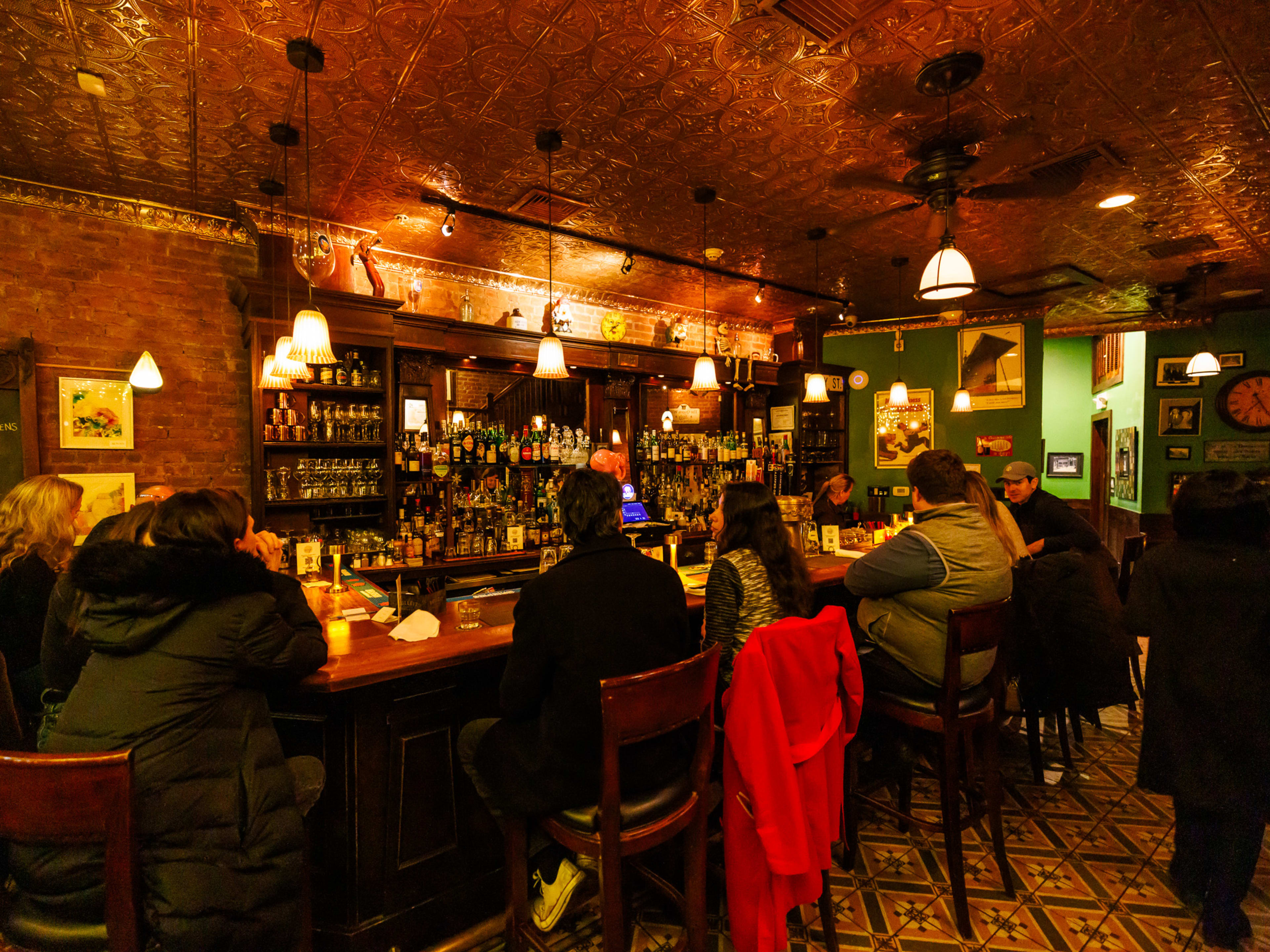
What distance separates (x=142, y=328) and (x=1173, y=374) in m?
12.3

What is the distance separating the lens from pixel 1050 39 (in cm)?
299

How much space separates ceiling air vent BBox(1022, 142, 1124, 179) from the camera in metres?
4.05

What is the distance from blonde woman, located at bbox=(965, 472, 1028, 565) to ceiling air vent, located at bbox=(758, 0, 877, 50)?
7.89 feet

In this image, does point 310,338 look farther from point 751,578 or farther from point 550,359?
point 751,578

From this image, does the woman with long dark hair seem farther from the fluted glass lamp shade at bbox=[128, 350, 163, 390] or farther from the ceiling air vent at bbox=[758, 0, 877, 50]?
the fluted glass lamp shade at bbox=[128, 350, 163, 390]

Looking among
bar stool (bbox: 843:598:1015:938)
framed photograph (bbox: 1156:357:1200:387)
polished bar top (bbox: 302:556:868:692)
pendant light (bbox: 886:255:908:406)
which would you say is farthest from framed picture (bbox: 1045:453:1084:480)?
polished bar top (bbox: 302:556:868:692)

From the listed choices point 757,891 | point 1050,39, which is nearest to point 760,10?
point 1050,39

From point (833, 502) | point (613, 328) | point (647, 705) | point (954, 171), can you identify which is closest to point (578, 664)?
point (647, 705)

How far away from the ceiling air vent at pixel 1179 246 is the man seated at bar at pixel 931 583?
5.24 m

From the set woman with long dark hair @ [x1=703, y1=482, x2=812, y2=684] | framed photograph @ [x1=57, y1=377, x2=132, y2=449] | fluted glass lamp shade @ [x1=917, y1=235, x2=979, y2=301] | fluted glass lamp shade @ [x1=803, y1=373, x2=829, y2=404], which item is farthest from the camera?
fluted glass lamp shade @ [x1=803, y1=373, x2=829, y2=404]

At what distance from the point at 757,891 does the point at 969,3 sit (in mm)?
3773

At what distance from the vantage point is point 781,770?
204cm

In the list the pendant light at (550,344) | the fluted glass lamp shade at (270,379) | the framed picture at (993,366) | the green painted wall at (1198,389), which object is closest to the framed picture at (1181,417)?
the green painted wall at (1198,389)

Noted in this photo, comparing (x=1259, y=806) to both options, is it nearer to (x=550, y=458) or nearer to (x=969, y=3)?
(x=969, y=3)
